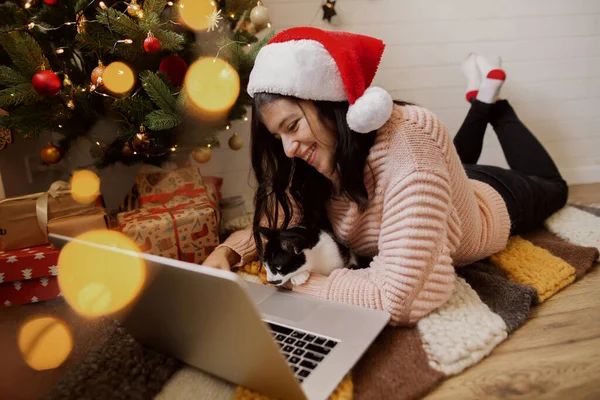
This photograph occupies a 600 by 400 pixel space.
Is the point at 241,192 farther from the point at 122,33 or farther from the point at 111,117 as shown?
the point at 122,33

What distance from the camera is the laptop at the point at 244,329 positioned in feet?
1.83

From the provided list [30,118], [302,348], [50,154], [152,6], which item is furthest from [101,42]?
[302,348]

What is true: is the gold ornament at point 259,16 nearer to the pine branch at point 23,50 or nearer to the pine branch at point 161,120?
the pine branch at point 161,120

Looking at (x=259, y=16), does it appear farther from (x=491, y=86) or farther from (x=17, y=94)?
(x=491, y=86)

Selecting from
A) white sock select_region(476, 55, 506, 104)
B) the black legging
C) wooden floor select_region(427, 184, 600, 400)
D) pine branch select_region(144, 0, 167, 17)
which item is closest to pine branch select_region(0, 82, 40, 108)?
pine branch select_region(144, 0, 167, 17)

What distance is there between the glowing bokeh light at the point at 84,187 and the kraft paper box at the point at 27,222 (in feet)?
0.18

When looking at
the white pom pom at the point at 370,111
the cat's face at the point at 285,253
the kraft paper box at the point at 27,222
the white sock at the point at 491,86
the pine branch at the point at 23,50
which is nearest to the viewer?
the white pom pom at the point at 370,111

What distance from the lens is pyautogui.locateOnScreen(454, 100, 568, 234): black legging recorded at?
139 cm

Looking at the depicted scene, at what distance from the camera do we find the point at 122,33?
1.23 meters

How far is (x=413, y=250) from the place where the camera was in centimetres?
86

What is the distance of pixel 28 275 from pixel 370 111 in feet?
3.37

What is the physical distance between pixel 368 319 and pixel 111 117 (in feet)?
3.45

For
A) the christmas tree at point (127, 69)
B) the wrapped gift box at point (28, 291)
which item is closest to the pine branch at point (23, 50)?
the christmas tree at point (127, 69)

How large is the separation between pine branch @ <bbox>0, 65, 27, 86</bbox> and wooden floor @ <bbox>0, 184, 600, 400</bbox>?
64cm
